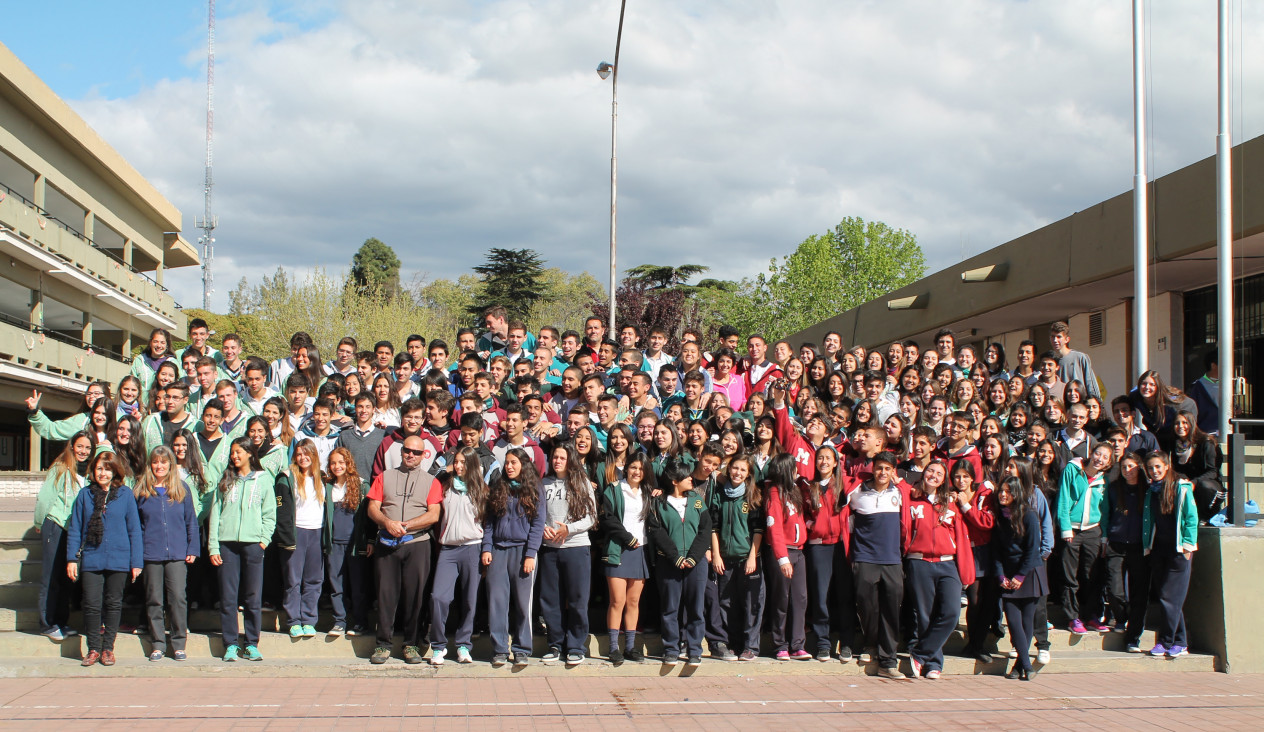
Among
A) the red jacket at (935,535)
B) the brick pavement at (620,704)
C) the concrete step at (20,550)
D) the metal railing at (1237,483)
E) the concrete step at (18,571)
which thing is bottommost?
the brick pavement at (620,704)

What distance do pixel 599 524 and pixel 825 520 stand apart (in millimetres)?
1933

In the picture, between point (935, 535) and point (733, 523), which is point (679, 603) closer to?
point (733, 523)

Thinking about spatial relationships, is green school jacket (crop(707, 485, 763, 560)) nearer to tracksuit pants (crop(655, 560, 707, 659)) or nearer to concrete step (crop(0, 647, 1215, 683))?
tracksuit pants (crop(655, 560, 707, 659))

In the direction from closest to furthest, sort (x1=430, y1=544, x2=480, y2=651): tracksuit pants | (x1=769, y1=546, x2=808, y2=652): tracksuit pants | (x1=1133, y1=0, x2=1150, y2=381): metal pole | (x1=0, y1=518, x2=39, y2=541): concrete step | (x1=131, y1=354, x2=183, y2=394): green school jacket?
(x1=430, y1=544, x2=480, y2=651): tracksuit pants < (x1=769, y1=546, x2=808, y2=652): tracksuit pants < (x1=0, y1=518, x2=39, y2=541): concrete step < (x1=131, y1=354, x2=183, y2=394): green school jacket < (x1=1133, y1=0, x2=1150, y2=381): metal pole

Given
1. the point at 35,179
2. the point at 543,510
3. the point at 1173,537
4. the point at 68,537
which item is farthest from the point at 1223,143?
the point at 35,179

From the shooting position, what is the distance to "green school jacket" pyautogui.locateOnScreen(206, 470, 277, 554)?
7.77 metres

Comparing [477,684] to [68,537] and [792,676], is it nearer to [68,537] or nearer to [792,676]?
[792,676]

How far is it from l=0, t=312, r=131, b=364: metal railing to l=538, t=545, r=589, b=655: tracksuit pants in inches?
900

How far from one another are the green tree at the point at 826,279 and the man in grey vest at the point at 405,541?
39.1m

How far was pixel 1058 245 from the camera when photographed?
16250mm

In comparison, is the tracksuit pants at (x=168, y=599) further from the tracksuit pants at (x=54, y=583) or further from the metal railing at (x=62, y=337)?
the metal railing at (x=62, y=337)

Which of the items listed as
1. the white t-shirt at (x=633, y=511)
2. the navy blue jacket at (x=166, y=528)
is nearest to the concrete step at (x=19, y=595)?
the navy blue jacket at (x=166, y=528)

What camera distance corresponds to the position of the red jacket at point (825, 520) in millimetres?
8328


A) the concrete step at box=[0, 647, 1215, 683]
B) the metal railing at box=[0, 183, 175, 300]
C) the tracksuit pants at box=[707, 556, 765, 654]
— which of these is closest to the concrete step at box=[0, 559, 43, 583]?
the concrete step at box=[0, 647, 1215, 683]
